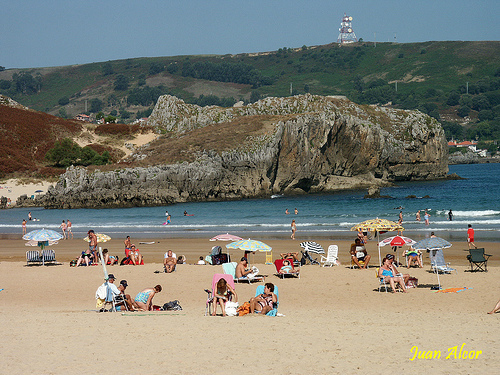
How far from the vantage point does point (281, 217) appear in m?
40.4

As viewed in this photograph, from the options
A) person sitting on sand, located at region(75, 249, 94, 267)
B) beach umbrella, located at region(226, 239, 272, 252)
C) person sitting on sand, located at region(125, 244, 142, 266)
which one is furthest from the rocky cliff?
beach umbrella, located at region(226, 239, 272, 252)

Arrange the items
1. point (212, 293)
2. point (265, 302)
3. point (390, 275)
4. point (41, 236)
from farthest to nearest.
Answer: point (41, 236) < point (390, 275) < point (212, 293) < point (265, 302)

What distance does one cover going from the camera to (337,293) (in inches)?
579

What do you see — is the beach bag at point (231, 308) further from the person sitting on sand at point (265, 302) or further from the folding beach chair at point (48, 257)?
the folding beach chair at point (48, 257)

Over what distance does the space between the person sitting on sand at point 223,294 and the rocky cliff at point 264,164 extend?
148ft

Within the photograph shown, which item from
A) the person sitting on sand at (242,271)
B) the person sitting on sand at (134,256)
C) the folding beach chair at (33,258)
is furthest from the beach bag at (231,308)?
the folding beach chair at (33,258)

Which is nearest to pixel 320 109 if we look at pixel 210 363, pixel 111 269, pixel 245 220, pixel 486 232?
pixel 245 220

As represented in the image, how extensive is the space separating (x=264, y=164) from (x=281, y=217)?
71.4 ft

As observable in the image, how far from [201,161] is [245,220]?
23.6m

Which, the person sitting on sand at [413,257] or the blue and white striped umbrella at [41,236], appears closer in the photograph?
the person sitting on sand at [413,257]

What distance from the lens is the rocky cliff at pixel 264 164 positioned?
57625 mm

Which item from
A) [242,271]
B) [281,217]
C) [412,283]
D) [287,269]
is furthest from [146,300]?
[281,217]

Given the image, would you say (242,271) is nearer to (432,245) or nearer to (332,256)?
(332,256)

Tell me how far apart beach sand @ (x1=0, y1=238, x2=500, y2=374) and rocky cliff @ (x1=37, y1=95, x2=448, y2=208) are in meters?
41.0
